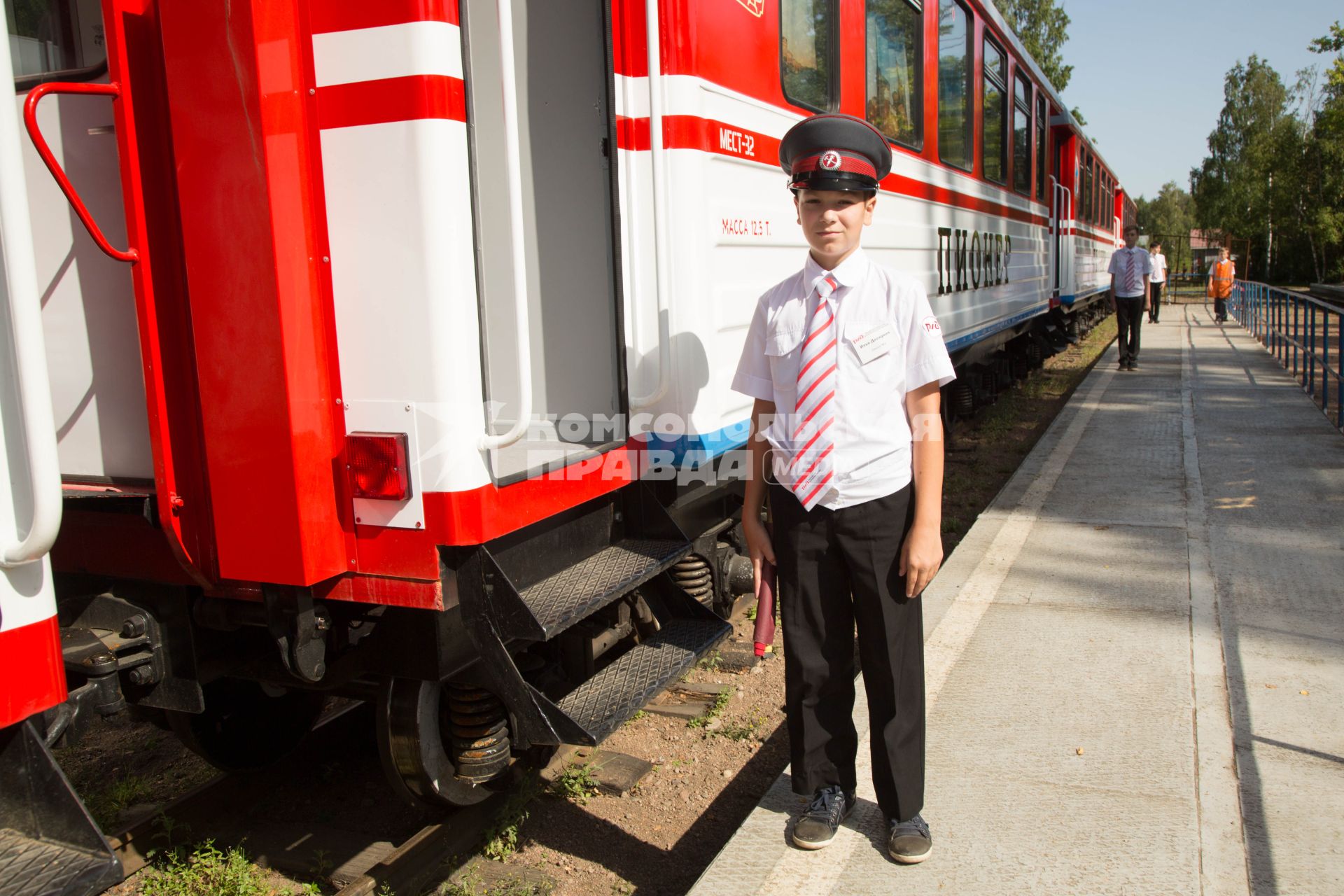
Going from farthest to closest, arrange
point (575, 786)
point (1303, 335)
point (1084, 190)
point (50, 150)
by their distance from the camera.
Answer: point (1084, 190), point (1303, 335), point (575, 786), point (50, 150)

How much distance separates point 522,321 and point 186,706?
4.67ft

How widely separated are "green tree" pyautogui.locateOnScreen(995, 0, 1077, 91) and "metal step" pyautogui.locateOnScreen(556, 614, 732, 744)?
44.7 metres

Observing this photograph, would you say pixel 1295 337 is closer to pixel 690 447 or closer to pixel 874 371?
pixel 690 447

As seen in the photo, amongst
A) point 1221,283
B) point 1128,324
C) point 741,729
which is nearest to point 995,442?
point 1128,324

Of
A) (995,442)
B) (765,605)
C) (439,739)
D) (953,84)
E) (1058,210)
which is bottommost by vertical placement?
(995,442)

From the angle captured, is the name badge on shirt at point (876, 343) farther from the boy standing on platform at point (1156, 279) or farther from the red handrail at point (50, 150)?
the boy standing on platform at point (1156, 279)

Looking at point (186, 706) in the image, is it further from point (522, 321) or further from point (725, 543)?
point (725, 543)

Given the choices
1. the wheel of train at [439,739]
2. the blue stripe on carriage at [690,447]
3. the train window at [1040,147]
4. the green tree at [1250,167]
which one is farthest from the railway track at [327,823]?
the green tree at [1250,167]

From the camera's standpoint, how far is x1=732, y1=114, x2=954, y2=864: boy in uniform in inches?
105

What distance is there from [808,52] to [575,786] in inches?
120

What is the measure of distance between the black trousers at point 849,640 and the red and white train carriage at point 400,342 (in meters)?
0.51

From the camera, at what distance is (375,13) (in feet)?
8.37

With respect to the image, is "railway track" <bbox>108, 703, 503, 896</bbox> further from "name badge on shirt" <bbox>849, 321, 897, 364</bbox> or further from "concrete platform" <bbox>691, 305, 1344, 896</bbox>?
"name badge on shirt" <bbox>849, 321, 897, 364</bbox>

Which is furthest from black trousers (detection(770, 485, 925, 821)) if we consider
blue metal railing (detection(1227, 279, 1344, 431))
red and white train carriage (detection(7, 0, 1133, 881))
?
blue metal railing (detection(1227, 279, 1344, 431))
